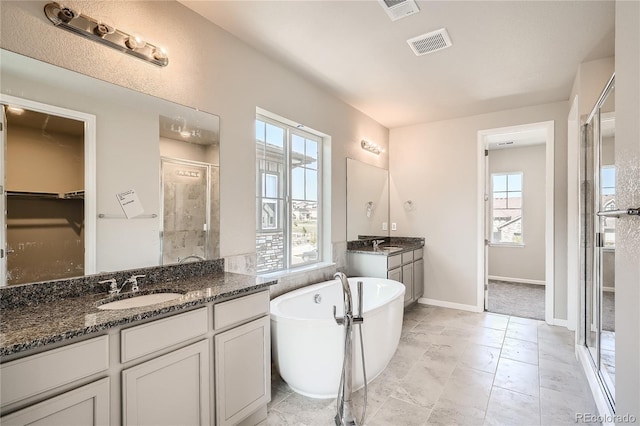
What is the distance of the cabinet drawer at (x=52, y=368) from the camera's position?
1008 mm

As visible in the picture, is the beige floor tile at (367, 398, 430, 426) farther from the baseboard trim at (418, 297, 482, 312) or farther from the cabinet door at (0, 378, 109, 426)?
the baseboard trim at (418, 297, 482, 312)

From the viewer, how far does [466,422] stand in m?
1.96

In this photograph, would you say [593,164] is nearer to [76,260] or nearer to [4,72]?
[76,260]

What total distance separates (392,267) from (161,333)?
111 inches

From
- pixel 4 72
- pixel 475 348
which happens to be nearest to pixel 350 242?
pixel 475 348

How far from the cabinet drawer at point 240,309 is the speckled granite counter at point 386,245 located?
6.54 feet

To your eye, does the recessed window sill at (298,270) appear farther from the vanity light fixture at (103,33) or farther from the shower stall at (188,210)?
the vanity light fixture at (103,33)

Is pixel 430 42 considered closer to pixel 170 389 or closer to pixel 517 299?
pixel 170 389

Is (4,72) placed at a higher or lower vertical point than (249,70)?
lower

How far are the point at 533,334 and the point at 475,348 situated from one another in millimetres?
893

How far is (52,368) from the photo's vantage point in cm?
110

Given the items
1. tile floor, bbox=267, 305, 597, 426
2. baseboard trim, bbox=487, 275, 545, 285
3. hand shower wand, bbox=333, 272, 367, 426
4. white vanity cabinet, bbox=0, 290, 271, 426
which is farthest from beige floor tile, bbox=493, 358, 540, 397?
baseboard trim, bbox=487, 275, 545, 285

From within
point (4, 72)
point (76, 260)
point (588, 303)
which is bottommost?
point (588, 303)

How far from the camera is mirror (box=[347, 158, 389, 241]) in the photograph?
3.92 metres
